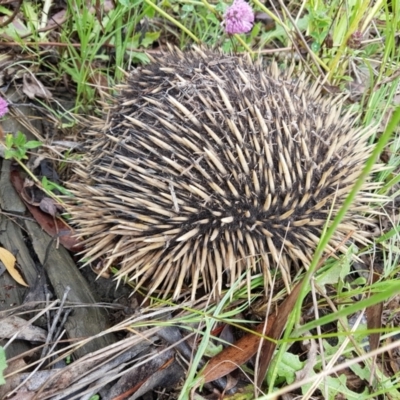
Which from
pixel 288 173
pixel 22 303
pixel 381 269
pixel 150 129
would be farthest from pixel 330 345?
pixel 22 303

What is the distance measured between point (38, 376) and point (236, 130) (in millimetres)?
932

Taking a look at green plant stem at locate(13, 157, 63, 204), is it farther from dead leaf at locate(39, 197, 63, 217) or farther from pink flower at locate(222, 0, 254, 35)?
pink flower at locate(222, 0, 254, 35)

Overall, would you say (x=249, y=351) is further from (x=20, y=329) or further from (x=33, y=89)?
(x=33, y=89)

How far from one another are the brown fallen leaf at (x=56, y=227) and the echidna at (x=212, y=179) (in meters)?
0.21

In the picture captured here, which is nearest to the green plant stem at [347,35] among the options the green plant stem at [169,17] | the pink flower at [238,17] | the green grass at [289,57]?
the green grass at [289,57]

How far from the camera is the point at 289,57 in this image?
7.84 ft

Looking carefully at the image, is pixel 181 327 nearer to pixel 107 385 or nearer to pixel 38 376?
pixel 107 385

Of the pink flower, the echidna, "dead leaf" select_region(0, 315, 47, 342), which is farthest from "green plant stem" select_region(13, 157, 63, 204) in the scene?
the pink flower

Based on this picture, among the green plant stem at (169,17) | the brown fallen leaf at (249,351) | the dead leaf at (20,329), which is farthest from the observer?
the green plant stem at (169,17)

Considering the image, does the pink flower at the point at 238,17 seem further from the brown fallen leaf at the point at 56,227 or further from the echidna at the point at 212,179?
the brown fallen leaf at the point at 56,227

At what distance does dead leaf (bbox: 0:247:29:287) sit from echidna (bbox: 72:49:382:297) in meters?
0.29

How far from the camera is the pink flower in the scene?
174 cm

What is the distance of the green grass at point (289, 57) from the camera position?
5.09ft

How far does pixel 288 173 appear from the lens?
1487mm
